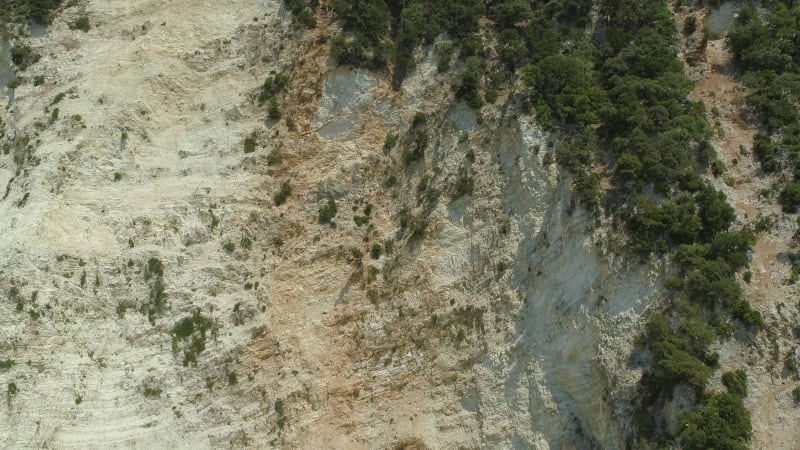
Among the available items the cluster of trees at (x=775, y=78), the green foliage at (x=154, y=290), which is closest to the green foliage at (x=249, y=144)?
the green foliage at (x=154, y=290)

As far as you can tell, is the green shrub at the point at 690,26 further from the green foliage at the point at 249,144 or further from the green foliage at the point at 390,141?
the green foliage at the point at 249,144

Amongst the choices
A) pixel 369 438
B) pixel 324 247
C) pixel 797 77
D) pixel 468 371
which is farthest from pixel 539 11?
pixel 369 438

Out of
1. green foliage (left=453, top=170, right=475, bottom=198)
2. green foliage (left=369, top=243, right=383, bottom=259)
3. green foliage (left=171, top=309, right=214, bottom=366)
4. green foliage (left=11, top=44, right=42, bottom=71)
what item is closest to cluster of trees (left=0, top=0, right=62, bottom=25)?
green foliage (left=11, top=44, right=42, bottom=71)

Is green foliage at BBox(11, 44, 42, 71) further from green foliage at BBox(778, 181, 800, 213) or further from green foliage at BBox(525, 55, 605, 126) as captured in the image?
green foliage at BBox(778, 181, 800, 213)

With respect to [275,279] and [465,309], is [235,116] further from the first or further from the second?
[465,309]

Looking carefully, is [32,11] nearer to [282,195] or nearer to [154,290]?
[282,195]

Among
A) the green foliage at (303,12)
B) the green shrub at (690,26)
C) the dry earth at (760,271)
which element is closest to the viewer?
the dry earth at (760,271)

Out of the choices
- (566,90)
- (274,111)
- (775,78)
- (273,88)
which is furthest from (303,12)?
(775,78)
